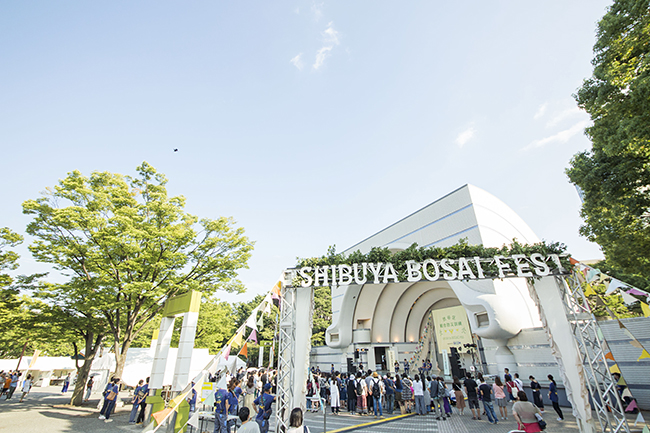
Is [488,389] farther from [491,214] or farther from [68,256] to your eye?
[68,256]

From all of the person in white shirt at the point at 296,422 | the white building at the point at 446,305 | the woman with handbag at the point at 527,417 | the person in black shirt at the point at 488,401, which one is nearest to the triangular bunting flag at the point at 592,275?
the woman with handbag at the point at 527,417

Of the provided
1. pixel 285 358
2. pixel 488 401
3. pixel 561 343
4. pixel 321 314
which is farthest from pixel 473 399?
pixel 321 314

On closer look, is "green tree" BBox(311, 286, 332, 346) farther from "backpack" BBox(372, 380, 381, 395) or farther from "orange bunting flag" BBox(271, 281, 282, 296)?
"orange bunting flag" BBox(271, 281, 282, 296)

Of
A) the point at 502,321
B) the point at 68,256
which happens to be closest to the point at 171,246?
the point at 68,256

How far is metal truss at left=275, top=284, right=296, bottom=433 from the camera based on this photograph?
311 inches

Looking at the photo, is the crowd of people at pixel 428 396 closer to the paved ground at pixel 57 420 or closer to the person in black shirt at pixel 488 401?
the person in black shirt at pixel 488 401

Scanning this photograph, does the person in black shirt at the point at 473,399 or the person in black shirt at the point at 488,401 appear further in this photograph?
the person in black shirt at the point at 473,399

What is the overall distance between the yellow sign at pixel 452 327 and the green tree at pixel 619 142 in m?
11.6

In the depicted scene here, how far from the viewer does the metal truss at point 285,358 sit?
311 inches

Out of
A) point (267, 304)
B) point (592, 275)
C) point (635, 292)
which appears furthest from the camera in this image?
point (267, 304)

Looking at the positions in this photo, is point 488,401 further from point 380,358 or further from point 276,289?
point 380,358

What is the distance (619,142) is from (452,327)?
16850mm

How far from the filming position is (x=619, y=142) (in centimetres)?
821

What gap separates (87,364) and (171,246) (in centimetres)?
771
